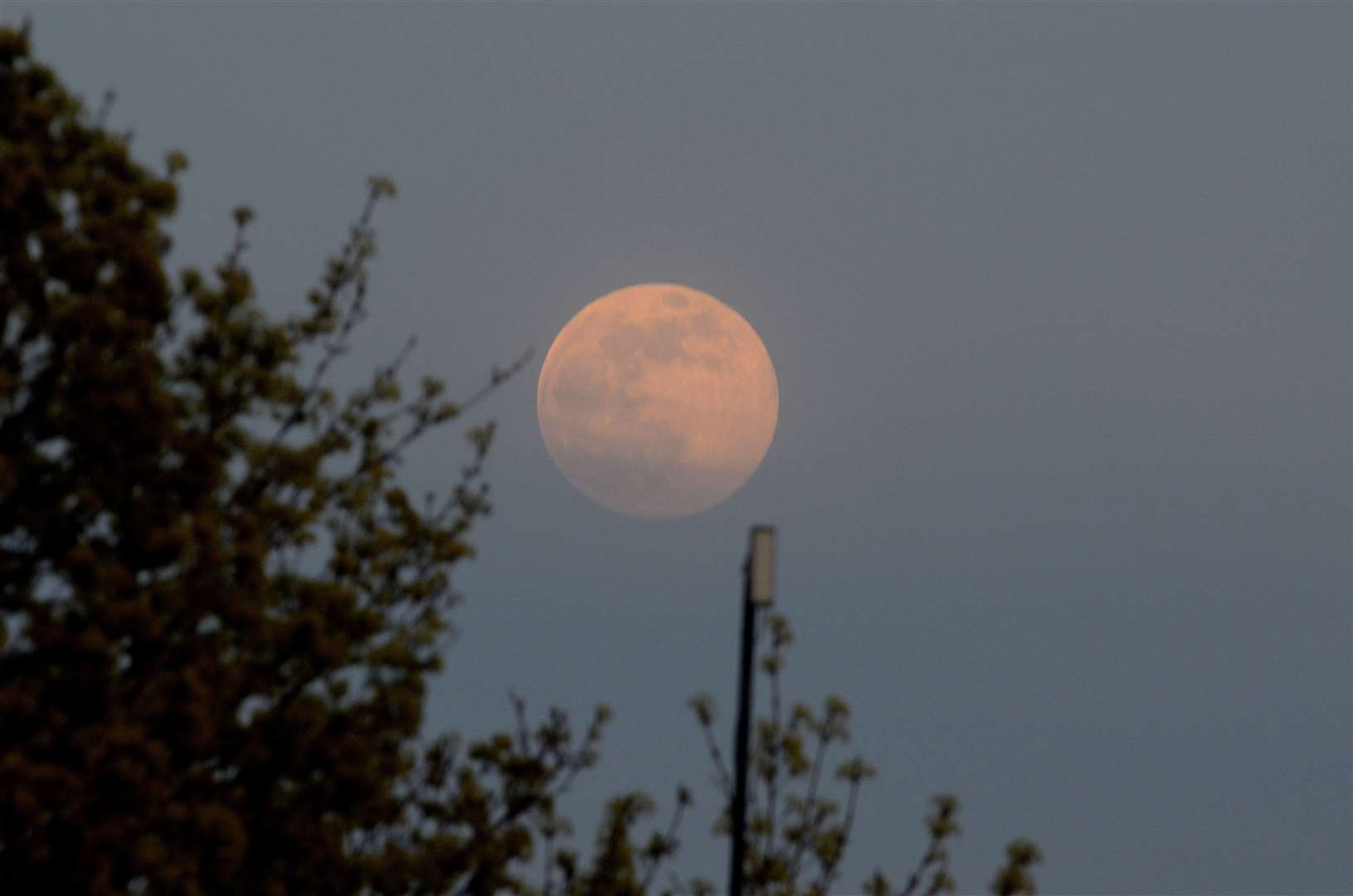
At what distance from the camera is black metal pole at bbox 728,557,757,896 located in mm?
13734

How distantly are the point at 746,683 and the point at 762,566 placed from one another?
37.5 inches

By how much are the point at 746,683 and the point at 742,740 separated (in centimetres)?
45

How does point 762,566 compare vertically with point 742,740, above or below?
above

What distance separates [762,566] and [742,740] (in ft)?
4.35

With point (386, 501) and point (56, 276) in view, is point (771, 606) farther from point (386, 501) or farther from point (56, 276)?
point (56, 276)

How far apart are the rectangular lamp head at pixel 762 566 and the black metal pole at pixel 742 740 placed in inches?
3.5

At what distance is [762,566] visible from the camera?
13.9m

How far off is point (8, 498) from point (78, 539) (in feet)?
1.71

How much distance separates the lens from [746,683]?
14.2m

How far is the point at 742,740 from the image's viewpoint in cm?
1398

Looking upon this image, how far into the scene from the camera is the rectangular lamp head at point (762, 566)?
45.4 feet

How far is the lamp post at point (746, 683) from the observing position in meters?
13.8

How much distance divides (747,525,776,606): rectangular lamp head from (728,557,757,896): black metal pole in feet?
0.29

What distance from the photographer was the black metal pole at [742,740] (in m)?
13.7
